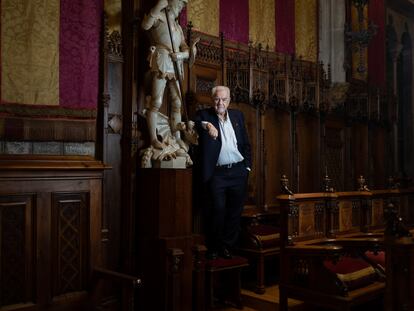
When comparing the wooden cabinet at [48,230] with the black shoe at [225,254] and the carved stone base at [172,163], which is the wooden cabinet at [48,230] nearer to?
the carved stone base at [172,163]

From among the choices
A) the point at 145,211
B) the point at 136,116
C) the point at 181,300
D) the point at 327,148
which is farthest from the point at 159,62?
the point at 327,148

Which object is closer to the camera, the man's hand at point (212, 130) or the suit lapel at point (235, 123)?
the man's hand at point (212, 130)

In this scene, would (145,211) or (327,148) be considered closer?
(145,211)

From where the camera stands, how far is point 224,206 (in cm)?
420

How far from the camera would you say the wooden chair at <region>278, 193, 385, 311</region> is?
342cm

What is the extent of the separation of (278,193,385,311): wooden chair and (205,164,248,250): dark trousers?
56 centimetres

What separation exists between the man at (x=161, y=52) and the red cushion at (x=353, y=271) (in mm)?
1635

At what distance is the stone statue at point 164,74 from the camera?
13.1 feet

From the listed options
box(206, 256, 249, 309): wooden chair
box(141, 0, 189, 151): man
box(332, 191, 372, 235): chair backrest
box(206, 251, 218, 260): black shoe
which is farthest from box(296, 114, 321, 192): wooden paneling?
box(141, 0, 189, 151): man

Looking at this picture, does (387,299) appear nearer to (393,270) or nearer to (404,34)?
(393,270)

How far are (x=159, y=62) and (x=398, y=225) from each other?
2.31 meters

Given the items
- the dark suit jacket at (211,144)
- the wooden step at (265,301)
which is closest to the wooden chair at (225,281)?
the wooden step at (265,301)

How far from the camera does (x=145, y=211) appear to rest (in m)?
3.94

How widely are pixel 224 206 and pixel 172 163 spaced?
0.66 metres
